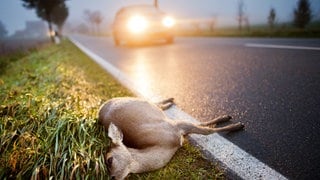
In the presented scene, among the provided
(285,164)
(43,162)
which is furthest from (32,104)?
→ (285,164)

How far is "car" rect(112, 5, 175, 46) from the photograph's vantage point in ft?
47.8

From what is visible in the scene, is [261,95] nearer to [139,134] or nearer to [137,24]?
[139,134]

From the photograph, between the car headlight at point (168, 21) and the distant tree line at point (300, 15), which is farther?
the distant tree line at point (300, 15)

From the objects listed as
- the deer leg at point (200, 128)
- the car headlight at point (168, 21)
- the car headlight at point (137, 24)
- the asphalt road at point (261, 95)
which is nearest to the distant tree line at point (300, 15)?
the car headlight at point (168, 21)

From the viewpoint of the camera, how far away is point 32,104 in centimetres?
391

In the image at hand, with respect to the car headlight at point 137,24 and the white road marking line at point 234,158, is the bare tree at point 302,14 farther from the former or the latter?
the white road marking line at point 234,158

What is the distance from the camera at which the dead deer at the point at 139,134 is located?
7.88 ft

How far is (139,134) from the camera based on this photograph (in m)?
2.74

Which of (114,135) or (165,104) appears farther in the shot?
(165,104)

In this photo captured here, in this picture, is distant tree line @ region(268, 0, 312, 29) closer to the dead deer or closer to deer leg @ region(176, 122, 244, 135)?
deer leg @ region(176, 122, 244, 135)

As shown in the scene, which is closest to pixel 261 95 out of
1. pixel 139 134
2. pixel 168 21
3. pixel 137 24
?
pixel 139 134

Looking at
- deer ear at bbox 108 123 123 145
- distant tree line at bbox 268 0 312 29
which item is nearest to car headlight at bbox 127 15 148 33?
deer ear at bbox 108 123 123 145

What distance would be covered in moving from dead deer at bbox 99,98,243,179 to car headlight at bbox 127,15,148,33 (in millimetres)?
11633

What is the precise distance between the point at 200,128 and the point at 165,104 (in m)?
1.24
